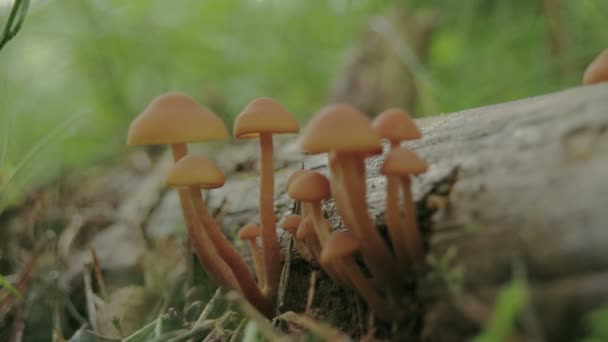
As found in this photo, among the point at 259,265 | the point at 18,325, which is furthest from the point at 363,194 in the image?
the point at 18,325

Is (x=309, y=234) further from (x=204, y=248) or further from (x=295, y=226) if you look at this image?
→ (x=204, y=248)

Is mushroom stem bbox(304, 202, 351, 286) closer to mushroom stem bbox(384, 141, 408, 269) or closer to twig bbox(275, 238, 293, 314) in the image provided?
mushroom stem bbox(384, 141, 408, 269)

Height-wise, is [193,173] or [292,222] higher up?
[193,173]

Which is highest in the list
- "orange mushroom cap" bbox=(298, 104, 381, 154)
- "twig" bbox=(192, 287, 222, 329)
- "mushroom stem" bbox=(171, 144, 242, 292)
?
"orange mushroom cap" bbox=(298, 104, 381, 154)

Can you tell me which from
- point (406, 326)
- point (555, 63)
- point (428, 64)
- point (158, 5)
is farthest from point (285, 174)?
point (158, 5)

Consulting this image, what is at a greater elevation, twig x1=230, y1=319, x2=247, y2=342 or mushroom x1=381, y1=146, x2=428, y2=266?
mushroom x1=381, y1=146, x2=428, y2=266

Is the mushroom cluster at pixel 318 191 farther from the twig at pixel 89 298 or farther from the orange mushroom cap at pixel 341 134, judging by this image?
the twig at pixel 89 298

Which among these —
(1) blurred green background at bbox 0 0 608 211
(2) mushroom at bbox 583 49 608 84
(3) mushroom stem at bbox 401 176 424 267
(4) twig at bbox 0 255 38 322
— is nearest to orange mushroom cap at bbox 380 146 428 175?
(3) mushroom stem at bbox 401 176 424 267

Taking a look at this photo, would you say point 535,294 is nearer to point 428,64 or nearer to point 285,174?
point 285,174
